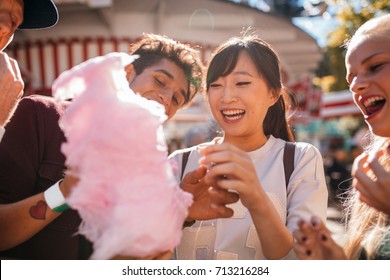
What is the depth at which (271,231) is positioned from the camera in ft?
4.25

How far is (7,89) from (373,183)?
1.12 m

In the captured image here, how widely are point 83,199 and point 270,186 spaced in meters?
0.75

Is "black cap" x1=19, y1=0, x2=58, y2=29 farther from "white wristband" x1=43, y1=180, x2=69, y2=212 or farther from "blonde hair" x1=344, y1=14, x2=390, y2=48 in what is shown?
"blonde hair" x1=344, y1=14, x2=390, y2=48

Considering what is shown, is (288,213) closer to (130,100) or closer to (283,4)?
(130,100)

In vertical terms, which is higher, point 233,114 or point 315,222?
point 233,114

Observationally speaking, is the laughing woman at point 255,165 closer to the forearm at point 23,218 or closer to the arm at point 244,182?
the arm at point 244,182

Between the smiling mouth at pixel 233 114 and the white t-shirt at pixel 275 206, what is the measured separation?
20 centimetres

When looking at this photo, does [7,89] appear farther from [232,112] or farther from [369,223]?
[369,223]

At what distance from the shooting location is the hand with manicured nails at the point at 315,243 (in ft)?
3.67

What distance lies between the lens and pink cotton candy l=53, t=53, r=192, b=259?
101cm

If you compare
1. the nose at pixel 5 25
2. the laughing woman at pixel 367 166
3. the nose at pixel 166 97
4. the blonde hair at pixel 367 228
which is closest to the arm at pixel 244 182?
the laughing woman at pixel 367 166

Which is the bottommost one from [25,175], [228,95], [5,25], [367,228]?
[367,228]

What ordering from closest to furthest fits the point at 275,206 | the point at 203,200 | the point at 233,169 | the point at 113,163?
the point at 113,163
the point at 233,169
the point at 203,200
the point at 275,206

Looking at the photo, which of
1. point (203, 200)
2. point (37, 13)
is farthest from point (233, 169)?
point (37, 13)
